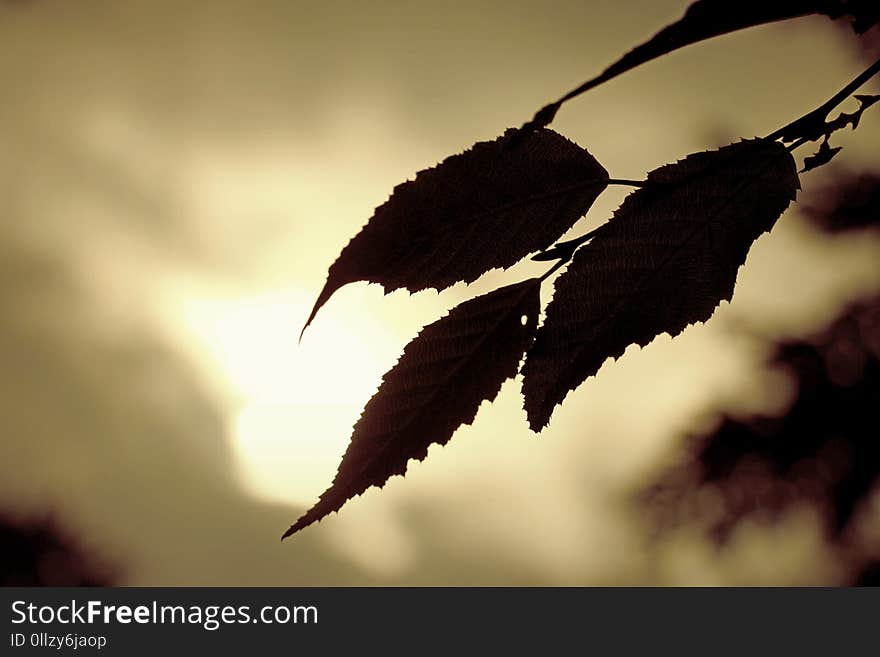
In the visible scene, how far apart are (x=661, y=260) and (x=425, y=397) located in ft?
0.44

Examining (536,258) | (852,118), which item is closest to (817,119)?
(852,118)

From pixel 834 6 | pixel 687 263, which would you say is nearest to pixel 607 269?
pixel 687 263

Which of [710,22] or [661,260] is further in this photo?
[661,260]

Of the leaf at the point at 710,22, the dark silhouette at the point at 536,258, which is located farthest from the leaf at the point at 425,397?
the leaf at the point at 710,22

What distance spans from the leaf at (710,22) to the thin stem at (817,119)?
0.03 m

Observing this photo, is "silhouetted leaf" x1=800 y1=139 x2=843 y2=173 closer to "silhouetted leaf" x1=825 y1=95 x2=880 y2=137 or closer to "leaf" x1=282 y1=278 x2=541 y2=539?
"silhouetted leaf" x1=825 y1=95 x2=880 y2=137

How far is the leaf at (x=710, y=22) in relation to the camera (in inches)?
11.4

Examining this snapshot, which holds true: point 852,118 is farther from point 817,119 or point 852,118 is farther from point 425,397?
point 425,397

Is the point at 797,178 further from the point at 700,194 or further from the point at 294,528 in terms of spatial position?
the point at 294,528

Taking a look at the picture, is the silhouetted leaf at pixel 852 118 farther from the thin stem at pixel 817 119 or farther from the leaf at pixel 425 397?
the leaf at pixel 425 397

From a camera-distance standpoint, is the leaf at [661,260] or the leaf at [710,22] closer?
the leaf at [710,22]

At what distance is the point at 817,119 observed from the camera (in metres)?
0.37

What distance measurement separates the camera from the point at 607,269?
1.33ft

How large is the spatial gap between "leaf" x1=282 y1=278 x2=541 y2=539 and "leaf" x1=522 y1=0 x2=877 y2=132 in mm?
135
